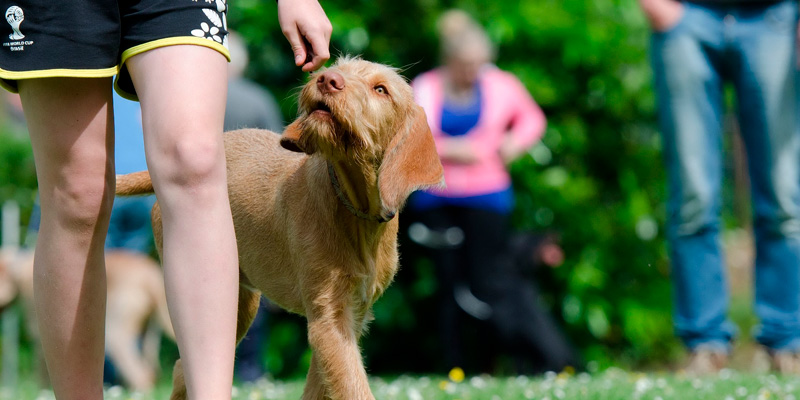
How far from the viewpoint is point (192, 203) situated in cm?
249

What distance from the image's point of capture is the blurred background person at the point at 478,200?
6.98m

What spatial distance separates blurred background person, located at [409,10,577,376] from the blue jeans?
1.72 metres

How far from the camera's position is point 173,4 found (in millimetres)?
2512

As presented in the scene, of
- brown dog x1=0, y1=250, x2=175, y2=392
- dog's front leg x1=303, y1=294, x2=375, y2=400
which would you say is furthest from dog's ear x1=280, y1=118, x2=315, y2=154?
brown dog x1=0, y1=250, x2=175, y2=392

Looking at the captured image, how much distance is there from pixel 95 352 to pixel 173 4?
105 cm

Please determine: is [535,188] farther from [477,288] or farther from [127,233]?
[127,233]

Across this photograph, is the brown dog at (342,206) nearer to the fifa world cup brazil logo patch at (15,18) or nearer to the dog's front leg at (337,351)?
the dog's front leg at (337,351)

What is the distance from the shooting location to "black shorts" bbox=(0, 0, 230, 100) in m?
2.49

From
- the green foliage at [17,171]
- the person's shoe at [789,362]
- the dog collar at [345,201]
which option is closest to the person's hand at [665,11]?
the person's shoe at [789,362]

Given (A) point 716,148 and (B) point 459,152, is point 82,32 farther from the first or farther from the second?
(B) point 459,152

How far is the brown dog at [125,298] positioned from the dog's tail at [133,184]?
3.57 metres

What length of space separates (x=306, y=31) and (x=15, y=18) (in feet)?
2.50

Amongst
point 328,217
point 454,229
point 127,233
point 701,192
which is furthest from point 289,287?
point 127,233

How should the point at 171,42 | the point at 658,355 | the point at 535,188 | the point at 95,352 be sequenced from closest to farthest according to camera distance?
the point at 171,42 < the point at 95,352 < the point at 535,188 < the point at 658,355
